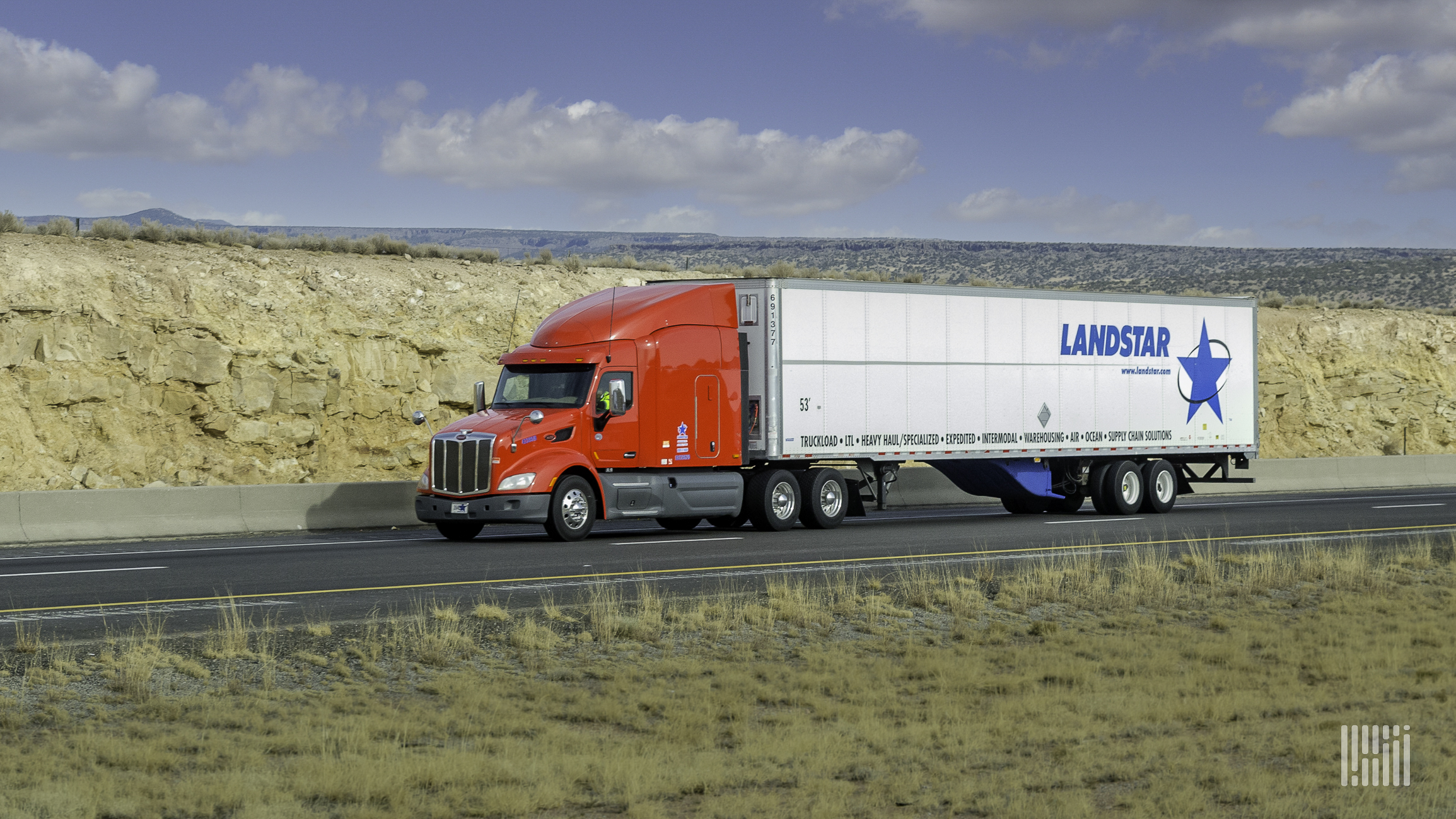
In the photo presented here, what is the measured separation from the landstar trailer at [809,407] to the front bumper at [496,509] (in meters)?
0.03

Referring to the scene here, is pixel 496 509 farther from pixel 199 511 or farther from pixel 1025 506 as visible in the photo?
pixel 1025 506

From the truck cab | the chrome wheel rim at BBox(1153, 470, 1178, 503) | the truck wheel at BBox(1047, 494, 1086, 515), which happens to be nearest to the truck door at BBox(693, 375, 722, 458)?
the truck cab

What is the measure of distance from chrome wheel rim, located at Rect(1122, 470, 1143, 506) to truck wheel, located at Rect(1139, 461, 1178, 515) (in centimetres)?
18

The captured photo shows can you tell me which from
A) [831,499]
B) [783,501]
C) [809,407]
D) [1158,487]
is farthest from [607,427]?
[1158,487]

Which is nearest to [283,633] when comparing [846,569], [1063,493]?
[846,569]

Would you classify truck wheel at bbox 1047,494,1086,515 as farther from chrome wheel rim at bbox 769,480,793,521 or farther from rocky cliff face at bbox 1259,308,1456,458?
rocky cliff face at bbox 1259,308,1456,458

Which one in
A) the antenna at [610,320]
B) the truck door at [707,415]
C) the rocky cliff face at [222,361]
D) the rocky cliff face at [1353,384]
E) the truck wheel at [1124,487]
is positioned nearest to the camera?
the antenna at [610,320]

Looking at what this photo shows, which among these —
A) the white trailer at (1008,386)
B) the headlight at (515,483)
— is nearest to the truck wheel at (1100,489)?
the white trailer at (1008,386)

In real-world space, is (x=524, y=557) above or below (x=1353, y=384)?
below

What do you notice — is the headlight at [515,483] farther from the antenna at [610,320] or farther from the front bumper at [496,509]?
the antenna at [610,320]

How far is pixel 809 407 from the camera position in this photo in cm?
2230

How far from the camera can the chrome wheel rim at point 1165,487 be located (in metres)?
26.7

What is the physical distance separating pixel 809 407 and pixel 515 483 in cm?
508

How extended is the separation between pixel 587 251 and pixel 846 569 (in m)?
120
